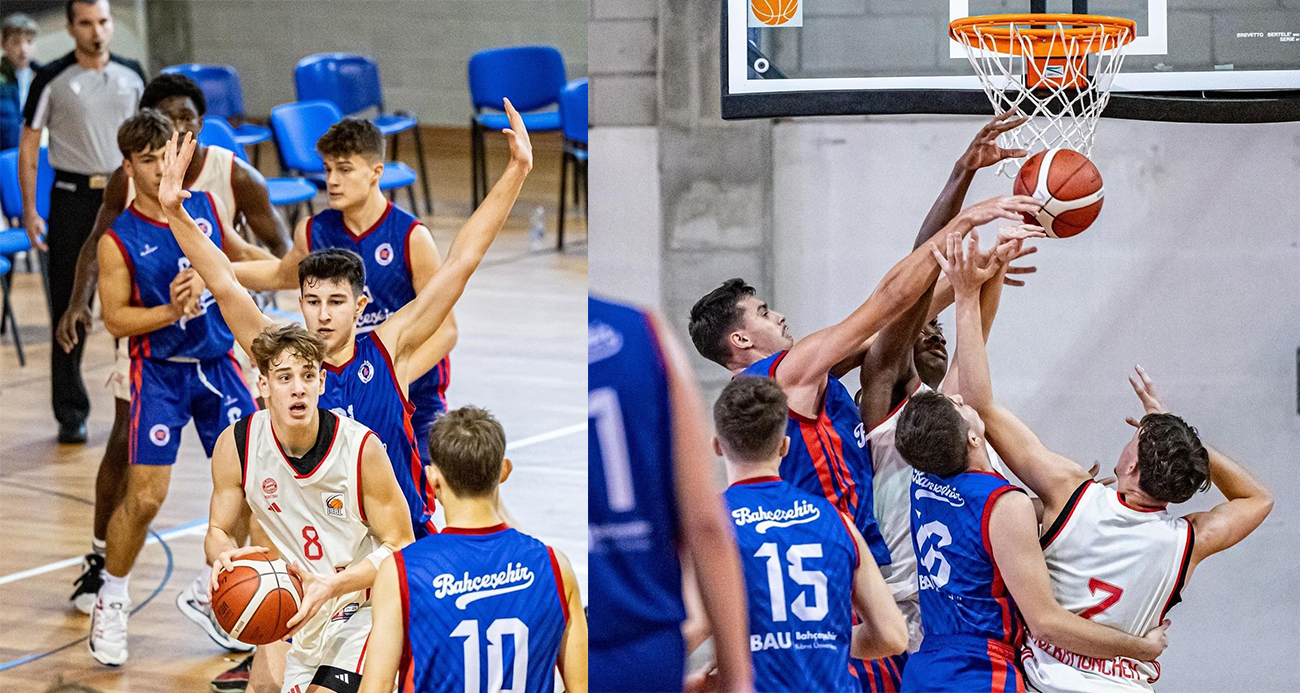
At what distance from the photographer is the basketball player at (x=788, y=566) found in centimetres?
332

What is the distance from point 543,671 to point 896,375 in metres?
1.41

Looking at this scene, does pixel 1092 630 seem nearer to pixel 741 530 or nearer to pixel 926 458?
pixel 926 458

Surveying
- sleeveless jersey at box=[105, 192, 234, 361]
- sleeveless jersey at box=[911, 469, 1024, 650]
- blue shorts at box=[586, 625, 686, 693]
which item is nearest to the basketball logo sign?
sleeveless jersey at box=[911, 469, 1024, 650]

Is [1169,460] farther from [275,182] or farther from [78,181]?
[275,182]

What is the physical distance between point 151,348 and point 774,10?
2388 millimetres

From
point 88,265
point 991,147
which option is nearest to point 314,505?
point 991,147

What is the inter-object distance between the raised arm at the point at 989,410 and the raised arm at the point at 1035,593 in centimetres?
23

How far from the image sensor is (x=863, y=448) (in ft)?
12.8

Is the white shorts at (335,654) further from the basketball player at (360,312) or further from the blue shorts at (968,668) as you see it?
the blue shorts at (968,668)

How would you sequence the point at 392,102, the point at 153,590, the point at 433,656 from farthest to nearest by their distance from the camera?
the point at 392,102, the point at 153,590, the point at 433,656

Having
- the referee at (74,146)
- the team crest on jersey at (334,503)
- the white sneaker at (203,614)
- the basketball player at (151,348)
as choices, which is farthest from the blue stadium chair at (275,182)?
the team crest on jersey at (334,503)

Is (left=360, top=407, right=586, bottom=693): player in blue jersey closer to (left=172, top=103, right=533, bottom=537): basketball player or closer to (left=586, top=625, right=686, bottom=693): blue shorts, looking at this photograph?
(left=586, top=625, right=686, bottom=693): blue shorts

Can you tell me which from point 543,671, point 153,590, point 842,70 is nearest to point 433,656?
point 543,671

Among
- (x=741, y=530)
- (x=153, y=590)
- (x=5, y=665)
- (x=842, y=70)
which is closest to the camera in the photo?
(x=741, y=530)
